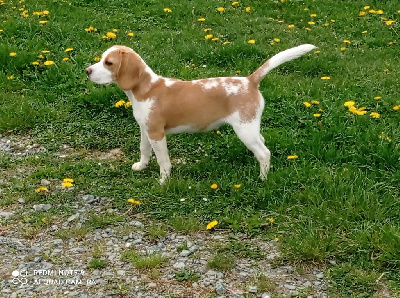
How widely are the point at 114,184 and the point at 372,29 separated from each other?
20.6ft

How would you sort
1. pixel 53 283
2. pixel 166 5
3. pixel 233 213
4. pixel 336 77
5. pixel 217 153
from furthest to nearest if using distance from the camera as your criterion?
pixel 166 5 < pixel 336 77 < pixel 217 153 < pixel 233 213 < pixel 53 283

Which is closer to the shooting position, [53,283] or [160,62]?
[53,283]

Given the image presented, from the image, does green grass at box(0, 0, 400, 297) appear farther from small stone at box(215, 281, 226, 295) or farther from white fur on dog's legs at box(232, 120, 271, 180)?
small stone at box(215, 281, 226, 295)

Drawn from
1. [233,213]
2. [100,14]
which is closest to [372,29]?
[100,14]

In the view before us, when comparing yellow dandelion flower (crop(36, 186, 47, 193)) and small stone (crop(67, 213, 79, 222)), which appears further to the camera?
yellow dandelion flower (crop(36, 186, 47, 193))

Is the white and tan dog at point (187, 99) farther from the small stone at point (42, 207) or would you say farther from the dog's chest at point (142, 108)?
the small stone at point (42, 207)

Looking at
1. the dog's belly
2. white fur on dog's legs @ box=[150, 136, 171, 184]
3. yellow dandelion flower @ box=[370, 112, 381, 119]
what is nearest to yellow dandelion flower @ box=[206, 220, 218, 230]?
white fur on dog's legs @ box=[150, 136, 171, 184]

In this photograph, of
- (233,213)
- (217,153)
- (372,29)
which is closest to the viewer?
(233,213)

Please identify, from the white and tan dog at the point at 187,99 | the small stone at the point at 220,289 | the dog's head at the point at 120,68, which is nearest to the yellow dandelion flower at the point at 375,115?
the white and tan dog at the point at 187,99

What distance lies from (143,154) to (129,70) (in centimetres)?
97

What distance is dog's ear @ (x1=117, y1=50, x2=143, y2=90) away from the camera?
18.1ft

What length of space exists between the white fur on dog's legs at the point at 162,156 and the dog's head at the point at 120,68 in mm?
615

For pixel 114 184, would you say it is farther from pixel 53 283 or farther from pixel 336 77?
pixel 336 77

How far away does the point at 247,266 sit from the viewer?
4504mm
